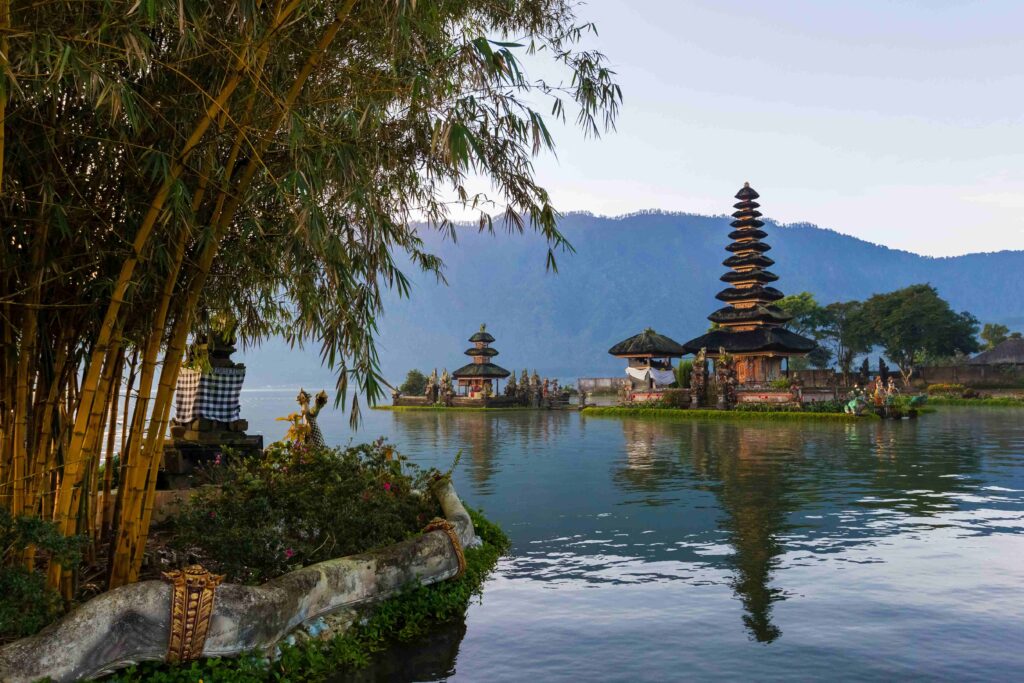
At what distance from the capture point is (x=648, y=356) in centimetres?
5009

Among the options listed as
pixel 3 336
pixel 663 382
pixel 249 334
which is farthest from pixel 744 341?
pixel 3 336

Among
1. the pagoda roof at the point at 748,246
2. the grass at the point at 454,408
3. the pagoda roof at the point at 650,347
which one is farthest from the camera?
the pagoda roof at the point at 748,246

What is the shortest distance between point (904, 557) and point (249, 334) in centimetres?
794

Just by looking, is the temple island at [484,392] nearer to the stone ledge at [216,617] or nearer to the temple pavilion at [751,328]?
A: the temple pavilion at [751,328]

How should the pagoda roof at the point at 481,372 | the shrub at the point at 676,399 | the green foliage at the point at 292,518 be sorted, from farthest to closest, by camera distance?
the pagoda roof at the point at 481,372, the shrub at the point at 676,399, the green foliage at the point at 292,518

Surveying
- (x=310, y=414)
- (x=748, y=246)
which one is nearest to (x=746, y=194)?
(x=748, y=246)

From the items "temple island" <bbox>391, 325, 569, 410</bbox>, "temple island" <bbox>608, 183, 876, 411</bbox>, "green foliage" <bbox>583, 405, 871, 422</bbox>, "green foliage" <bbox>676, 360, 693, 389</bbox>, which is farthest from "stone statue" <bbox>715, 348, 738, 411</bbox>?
"temple island" <bbox>391, 325, 569, 410</bbox>

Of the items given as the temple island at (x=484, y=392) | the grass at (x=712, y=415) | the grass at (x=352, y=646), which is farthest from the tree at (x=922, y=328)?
the grass at (x=352, y=646)

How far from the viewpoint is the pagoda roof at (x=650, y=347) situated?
49.2 metres

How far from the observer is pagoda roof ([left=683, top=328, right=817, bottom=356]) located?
4881 cm

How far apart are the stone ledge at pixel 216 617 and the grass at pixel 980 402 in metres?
47.2

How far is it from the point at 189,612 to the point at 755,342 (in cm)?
4730

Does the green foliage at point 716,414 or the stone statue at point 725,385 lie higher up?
the stone statue at point 725,385

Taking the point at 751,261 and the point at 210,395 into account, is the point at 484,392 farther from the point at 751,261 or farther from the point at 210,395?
the point at 210,395
